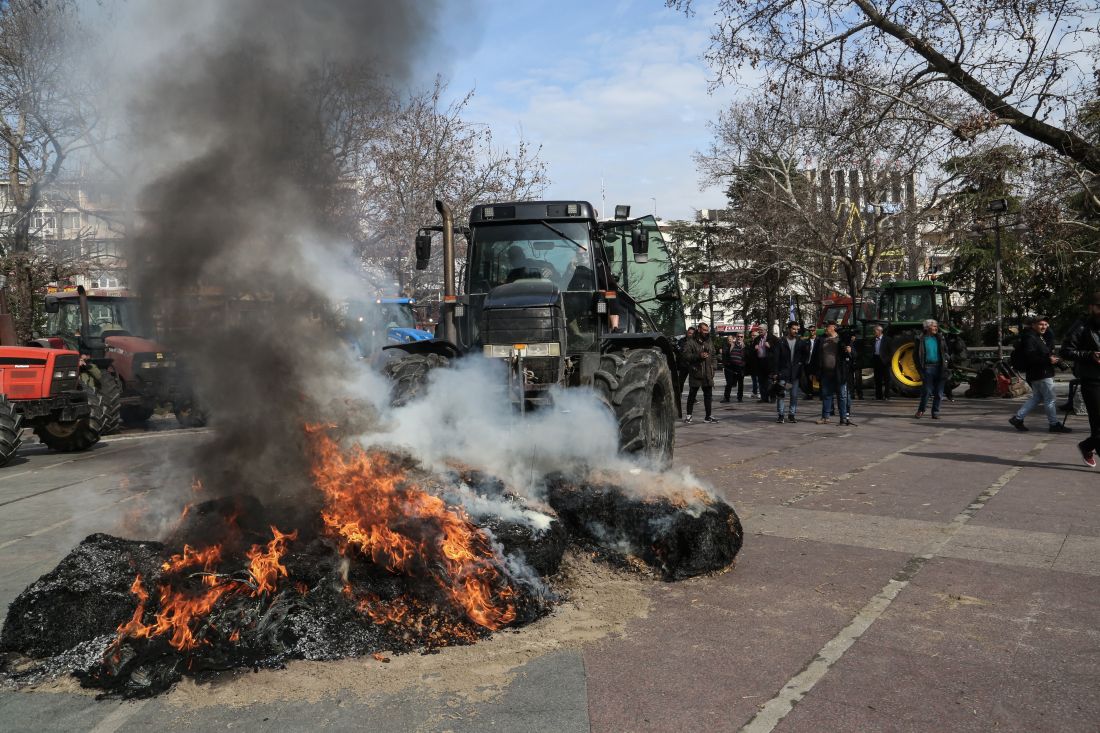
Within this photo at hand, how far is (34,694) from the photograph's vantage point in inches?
154

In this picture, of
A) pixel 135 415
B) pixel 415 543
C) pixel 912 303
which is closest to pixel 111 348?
pixel 135 415

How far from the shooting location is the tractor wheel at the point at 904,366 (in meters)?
20.8

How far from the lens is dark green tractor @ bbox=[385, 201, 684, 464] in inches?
284

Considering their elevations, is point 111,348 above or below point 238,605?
above

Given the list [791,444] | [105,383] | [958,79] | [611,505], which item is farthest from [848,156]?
[105,383]

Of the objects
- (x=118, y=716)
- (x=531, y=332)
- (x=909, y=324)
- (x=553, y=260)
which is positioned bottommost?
(x=118, y=716)

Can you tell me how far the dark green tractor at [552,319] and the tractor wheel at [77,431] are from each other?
25.1 feet

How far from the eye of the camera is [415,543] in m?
4.64

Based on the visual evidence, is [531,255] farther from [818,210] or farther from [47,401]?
[818,210]

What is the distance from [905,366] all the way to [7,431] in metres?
19.1

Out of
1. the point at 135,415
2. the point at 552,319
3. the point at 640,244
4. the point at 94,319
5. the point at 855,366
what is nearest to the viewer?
the point at 552,319

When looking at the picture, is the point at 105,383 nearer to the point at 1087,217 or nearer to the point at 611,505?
the point at 611,505

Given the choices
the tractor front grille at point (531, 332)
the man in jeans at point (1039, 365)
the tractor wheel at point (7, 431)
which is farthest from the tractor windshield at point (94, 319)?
the man in jeans at point (1039, 365)

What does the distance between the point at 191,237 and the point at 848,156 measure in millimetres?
15054
